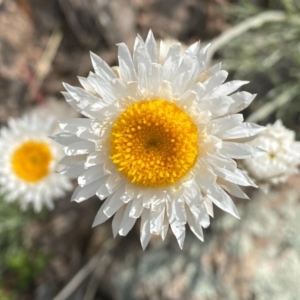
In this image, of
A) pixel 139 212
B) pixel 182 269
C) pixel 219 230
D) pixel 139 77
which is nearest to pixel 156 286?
pixel 182 269

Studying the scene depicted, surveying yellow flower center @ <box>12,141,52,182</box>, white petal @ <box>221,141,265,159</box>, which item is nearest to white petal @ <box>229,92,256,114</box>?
white petal @ <box>221,141,265,159</box>

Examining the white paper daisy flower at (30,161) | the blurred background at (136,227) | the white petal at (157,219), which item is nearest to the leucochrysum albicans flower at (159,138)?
the white petal at (157,219)

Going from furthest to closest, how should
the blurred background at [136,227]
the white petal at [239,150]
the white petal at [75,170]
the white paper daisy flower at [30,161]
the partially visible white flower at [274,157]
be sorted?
the white paper daisy flower at [30,161], the blurred background at [136,227], the partially visible white flower at [274,157], the white petal at [75,170], the white petal at [239,150]

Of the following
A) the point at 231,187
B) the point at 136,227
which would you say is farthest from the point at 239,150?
the point at 136,227

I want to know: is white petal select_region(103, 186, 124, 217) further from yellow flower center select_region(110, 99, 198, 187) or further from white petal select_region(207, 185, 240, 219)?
white petal select_region(207, 185, 240, 219)

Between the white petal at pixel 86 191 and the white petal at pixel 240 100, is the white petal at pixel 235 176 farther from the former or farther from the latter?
the white petal at pixel 86 191

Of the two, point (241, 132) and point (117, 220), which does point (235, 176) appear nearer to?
point (241, 132)

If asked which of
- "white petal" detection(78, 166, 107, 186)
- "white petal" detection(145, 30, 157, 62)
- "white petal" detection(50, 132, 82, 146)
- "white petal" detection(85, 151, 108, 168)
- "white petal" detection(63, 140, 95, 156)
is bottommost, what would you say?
"white petal" detection(78, 166, 107, 186)
